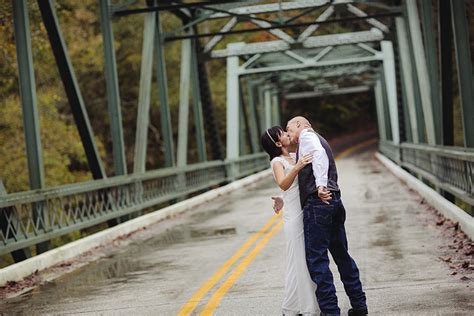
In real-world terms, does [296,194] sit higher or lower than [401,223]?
higher

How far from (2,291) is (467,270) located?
16.7ft

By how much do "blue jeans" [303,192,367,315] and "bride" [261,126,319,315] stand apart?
0.31ft

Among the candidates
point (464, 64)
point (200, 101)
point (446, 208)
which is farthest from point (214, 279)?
point (200, 101)

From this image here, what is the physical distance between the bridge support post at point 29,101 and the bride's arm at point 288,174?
6294 mm

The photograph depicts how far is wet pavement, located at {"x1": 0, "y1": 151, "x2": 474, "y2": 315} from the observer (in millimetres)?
7656

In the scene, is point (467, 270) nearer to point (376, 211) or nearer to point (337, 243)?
point (337, 243)

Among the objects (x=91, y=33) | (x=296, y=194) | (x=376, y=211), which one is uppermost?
(x=91, y=33)

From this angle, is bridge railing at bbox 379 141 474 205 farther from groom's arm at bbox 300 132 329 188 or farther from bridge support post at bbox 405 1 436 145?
groom's arm at bbox 300 132 329 188

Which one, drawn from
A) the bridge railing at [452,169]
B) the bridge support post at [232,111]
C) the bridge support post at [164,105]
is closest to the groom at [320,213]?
the bridge railing at [452,169]

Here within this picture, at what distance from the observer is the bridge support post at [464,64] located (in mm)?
11781

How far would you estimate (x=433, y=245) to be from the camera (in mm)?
10906

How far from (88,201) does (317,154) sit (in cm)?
980

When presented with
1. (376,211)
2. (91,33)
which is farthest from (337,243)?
(91,33)

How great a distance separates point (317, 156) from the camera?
651cm
